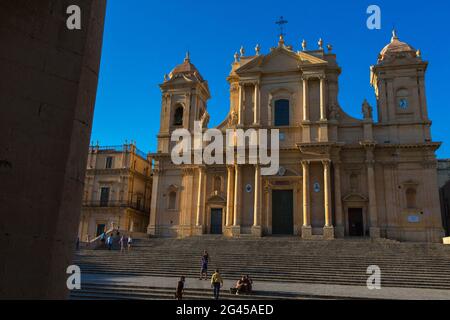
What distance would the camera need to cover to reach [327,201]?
28.1 meters

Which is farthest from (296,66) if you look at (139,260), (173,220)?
(139,260)

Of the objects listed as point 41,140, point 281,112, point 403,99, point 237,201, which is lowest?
point 41,140

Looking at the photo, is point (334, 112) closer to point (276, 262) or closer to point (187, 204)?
point (187, 204)

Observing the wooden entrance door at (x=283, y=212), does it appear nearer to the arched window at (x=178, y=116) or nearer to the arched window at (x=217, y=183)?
the arched window at (x=217, y=183)

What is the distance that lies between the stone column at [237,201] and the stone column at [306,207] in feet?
14.9

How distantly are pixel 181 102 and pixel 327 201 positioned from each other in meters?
14.3

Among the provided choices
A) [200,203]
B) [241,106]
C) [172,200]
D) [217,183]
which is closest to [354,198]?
[217,183]

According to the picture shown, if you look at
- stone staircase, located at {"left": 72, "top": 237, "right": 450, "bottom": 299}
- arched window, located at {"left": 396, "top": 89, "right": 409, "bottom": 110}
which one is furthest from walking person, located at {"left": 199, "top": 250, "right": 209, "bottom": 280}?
arched window, located at {"left": 396, "top": 89, "right": 409, "bottom": 110}

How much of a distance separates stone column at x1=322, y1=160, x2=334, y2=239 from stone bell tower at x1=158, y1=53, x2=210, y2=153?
1013cm

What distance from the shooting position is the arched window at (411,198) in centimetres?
2788

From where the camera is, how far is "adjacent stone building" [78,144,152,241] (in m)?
37.5

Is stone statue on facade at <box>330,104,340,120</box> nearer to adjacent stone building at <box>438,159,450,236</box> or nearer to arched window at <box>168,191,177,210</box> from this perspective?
arched window at <box>168,191,177,210</box>
